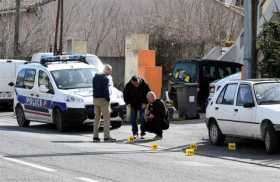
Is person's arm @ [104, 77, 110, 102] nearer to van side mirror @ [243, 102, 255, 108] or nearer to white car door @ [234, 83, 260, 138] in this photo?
white car door @ [234, 83, 260, 138]

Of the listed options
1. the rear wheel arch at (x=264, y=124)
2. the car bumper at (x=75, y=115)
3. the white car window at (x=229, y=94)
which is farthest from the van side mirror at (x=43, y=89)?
the rear wheel arch at (x=264, y=124)

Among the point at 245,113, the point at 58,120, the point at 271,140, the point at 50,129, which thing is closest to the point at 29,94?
the point at 50,129

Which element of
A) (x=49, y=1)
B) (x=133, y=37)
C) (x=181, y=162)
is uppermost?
(x=49, y=1)

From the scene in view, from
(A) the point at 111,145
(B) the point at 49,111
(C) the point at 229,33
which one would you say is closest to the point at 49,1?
(C) the point at 229,33

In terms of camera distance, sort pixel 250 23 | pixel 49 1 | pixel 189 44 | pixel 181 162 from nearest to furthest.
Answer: pixel 181 162
pixel 250 23
pixel 189 44
pixel 49 1

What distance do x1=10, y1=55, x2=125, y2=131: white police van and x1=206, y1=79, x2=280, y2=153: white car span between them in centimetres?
391

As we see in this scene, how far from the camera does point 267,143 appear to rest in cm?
1471

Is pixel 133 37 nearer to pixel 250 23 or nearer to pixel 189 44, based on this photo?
pixel 250 23

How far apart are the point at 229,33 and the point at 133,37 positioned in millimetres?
18322

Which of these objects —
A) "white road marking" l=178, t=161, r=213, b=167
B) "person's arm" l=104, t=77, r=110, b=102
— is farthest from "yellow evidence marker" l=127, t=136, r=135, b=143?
"white road marking" l=178, t=161, r=213, b=167

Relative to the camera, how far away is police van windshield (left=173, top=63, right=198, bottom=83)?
2511cm

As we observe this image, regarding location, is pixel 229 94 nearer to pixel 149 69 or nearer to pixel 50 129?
pixel 50 129

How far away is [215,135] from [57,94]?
17.0 ft

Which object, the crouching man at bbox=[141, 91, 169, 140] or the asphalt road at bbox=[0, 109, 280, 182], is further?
the crouching man at bbox=[141, 91, 169, 140]
